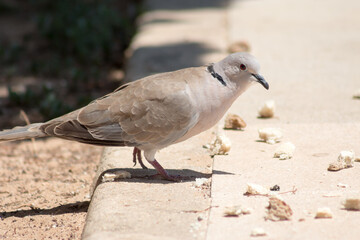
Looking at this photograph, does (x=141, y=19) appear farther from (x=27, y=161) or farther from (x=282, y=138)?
(x=282, y=138)

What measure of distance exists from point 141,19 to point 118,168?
5.36 metres

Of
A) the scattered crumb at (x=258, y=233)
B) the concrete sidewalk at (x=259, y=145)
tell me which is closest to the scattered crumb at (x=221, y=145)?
the concrete sidewalk at (x=259, y=145)

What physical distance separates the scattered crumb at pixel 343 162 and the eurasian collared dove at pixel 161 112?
0.72 meters

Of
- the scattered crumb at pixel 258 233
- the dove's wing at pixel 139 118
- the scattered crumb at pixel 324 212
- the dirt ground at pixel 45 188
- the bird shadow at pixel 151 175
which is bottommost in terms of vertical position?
the dirt ground at pixel 45 188

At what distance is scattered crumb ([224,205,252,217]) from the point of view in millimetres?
3346

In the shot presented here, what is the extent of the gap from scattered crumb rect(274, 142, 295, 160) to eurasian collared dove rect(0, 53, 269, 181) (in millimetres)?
589

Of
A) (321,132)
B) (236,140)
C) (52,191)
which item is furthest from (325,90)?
(52,191)

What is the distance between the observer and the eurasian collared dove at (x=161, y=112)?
389 centimetres

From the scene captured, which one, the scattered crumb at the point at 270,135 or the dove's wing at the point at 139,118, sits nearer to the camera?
the dove's wing at the point at 139,118

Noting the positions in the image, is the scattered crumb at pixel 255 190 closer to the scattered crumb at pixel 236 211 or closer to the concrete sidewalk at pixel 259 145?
the concrete sidewalk at pixel 259 145

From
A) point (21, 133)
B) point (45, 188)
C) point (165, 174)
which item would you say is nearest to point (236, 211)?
point (165, 174)

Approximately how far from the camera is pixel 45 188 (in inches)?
181

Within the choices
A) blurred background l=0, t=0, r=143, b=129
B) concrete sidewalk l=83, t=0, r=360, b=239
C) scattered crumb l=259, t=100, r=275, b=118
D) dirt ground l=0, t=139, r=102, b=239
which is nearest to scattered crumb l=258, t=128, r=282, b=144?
concrete sidewalk l=83, t=0, r=360, b=239

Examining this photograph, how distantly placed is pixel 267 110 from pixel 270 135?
22.3 inches
